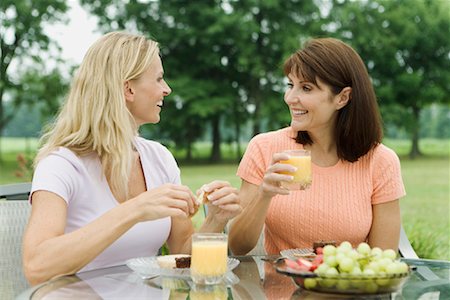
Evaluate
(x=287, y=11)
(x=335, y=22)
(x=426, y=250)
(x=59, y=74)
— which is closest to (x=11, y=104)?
(x=59, y=74)

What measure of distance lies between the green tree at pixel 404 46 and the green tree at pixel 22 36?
30.8 feet

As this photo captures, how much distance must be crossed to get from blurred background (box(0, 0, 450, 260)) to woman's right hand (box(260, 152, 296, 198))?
15467 millimetres

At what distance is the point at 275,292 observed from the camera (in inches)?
72.9

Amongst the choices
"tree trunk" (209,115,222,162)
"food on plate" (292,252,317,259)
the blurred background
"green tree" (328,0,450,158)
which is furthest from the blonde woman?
"green tree" (328,0,450,158)

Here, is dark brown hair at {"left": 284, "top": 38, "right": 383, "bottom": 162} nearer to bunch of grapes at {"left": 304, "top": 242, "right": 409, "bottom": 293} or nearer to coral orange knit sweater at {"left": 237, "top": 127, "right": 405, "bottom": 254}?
coral orange knit sweater at {"left": 237, "top": 127, "right": 405, "bottom": 254}

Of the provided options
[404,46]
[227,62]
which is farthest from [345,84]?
[404,46]

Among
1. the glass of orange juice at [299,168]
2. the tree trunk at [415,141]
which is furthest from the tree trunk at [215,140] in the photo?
the glass of orange juice at [299,168]

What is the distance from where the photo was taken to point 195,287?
1833 mm

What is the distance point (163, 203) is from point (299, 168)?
0.52 meters

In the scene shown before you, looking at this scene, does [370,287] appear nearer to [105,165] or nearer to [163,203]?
[163,203]

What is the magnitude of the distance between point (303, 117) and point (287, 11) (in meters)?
21.2

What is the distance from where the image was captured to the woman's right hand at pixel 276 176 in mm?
2123

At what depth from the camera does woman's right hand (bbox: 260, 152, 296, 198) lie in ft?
6.97

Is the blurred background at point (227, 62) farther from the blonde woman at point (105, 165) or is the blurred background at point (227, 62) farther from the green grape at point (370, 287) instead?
the green grape at point (370, 287)
